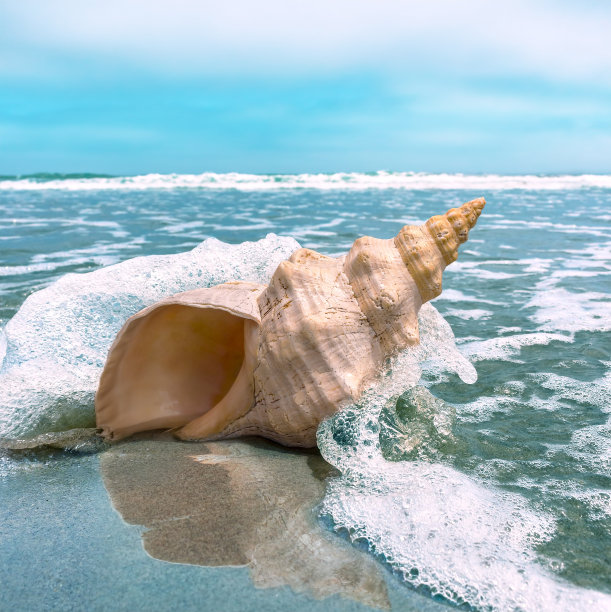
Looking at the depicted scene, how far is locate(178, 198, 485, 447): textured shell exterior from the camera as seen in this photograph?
7.77ft

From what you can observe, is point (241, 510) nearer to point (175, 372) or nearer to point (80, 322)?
point (175, 372)

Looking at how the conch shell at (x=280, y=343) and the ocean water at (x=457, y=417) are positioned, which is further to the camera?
the conch shell at (x=280, y=343)

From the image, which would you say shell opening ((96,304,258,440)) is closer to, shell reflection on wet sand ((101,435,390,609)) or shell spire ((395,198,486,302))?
shell reflection on wet sand ((101,435,390,609))

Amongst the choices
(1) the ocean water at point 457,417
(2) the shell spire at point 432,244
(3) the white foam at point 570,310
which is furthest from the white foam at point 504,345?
(2) the shell spire at point 432,244

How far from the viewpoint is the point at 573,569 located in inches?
68.3

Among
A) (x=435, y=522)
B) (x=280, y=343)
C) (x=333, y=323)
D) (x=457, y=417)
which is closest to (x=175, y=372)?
(x=280, y=343)

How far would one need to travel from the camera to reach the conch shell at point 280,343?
2389 millimetres

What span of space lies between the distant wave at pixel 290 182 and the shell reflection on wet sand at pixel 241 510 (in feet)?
88.4

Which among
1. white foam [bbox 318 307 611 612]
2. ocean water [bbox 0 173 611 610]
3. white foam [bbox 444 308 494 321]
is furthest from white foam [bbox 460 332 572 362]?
white foam [bbox 318 307 611 612]

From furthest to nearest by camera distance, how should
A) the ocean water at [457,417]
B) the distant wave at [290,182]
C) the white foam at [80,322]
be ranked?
1. the distant wave at [290,182]
2. the white foam at [80,322]
3. the ocean water at [457,417]

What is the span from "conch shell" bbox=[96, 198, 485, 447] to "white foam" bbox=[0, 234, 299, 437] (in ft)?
0.92

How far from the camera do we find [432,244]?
2.70 metres

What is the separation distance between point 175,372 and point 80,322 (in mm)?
619

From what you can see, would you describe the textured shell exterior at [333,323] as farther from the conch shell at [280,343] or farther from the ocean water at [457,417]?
the ocean water at [457,417]
